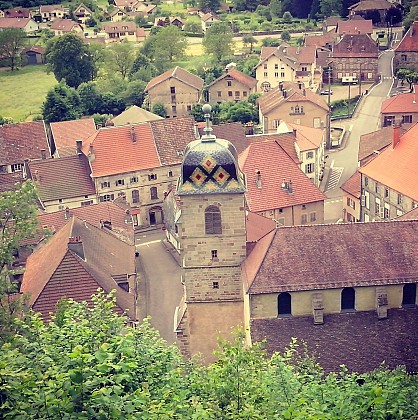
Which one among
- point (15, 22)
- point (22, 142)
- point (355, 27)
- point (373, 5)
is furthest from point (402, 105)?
point (15, 22)

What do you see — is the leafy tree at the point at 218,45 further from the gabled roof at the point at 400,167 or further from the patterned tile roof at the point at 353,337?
the patterned tile roof at the point at 353,337

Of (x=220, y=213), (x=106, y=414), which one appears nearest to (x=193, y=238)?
(x=220, y=213)

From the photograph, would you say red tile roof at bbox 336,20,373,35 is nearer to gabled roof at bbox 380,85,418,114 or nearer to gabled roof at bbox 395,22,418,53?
gabled roof at bbox 395,22,418,53

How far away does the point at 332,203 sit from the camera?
7331 centimetres

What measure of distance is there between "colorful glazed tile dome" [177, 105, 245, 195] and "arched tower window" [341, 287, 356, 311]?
23.8ft

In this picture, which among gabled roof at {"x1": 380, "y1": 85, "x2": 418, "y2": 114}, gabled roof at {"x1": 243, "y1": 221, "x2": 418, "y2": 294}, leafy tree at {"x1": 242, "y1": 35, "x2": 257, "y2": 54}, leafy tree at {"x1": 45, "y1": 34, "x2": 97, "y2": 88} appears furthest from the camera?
leafy tree at {"x1": 242, "y1": 35, "x2": 257, "y2": 54}

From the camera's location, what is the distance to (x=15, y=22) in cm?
18200

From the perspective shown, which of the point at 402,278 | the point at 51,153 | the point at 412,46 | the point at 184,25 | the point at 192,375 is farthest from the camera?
the point at 184,25

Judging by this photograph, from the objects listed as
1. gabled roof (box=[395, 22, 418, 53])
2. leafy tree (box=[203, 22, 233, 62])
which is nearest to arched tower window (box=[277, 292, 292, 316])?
gabled roof (box=[395, 22, 418, 53])

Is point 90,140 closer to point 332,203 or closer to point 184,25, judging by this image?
point 332,203

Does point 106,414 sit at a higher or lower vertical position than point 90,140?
higher

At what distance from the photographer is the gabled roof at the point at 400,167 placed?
56.3m

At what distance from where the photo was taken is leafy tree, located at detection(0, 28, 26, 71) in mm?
146750

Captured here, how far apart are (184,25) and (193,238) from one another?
14755 cm
